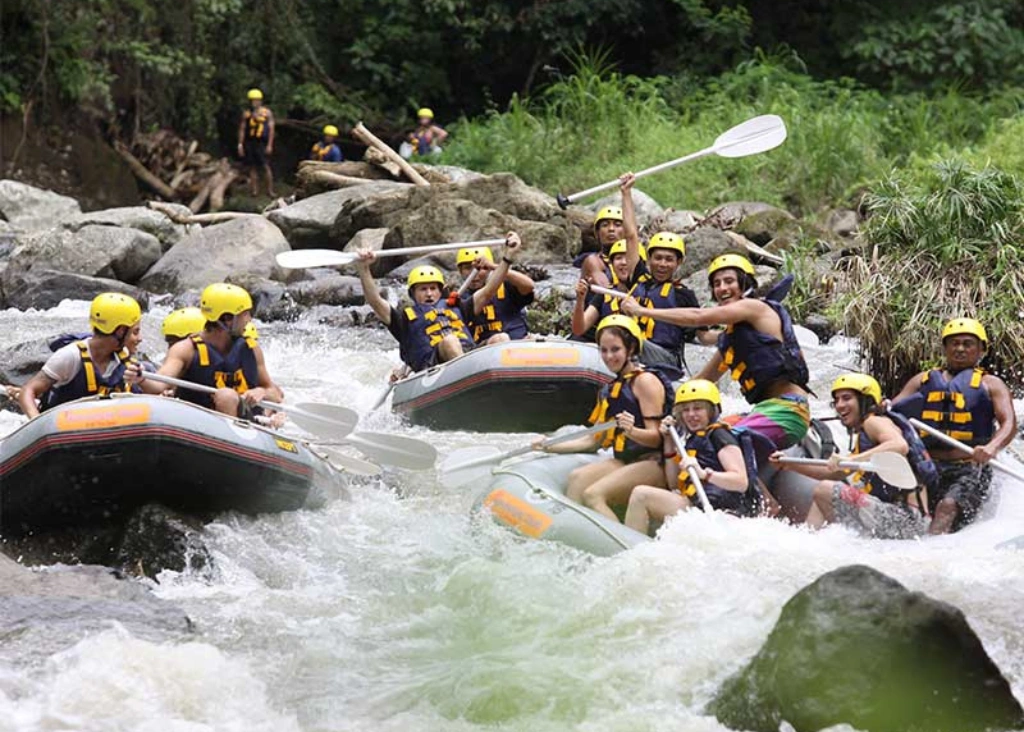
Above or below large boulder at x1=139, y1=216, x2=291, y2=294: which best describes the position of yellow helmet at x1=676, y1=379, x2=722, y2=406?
above

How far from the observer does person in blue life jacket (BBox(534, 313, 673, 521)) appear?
242 inches

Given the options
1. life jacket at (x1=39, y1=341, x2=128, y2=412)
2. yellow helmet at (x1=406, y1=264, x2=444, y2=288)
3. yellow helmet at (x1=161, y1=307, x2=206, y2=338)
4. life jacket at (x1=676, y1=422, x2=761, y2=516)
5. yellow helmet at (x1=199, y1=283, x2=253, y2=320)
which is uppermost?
yellow helmet at (x1=199, y1=283, x2=253, y2=320)

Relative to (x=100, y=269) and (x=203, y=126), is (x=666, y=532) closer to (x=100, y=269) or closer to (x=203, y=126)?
(x=100, y=269)

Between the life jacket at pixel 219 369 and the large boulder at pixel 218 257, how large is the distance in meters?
6.61

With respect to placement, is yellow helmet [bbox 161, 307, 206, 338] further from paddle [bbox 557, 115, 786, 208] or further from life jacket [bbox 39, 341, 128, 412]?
paddle [bbox 557, 115, 786, 208]

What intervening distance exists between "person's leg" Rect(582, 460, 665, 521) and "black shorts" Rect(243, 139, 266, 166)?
46.6 ft

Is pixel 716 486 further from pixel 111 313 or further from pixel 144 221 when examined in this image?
pixel 144 221

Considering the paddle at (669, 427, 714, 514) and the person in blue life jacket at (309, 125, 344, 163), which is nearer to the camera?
the paddle at (669, 427, 714, 514)

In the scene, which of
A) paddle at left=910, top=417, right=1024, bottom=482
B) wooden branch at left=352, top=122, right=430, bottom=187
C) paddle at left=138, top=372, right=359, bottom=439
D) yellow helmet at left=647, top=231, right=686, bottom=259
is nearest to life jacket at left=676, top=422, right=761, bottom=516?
paddle at left=910, top=417, right=1024, bottom=482

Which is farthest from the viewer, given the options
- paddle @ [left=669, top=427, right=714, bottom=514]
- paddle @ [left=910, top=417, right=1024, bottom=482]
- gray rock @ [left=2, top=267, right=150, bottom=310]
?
gray rock @ [left=2, top=267, right=150, bottom=310]

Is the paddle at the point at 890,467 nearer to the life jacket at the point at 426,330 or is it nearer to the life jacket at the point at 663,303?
the life jacket at the point at 663,303

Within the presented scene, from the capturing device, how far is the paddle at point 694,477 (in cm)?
572

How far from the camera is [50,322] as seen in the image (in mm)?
11922

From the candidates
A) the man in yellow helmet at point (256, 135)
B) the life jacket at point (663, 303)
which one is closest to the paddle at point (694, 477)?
the life jacket at point (663, 303)
